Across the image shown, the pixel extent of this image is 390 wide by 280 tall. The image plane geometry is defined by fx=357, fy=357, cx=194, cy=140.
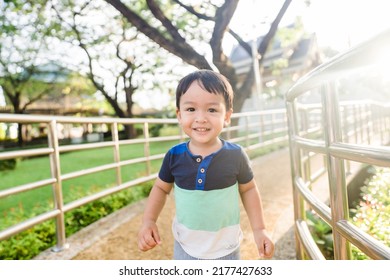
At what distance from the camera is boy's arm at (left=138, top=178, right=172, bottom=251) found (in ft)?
4.08

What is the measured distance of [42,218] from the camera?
210 cm

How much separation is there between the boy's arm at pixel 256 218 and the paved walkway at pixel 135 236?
2.75 ft

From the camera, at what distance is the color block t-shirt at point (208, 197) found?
1.20 m

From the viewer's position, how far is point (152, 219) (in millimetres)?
1285

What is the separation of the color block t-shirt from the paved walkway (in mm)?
893

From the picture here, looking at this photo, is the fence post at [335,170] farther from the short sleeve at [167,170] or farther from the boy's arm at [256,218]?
the short sleeve at [167,170]

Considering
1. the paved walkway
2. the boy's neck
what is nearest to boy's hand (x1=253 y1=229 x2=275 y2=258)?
the boy's neck

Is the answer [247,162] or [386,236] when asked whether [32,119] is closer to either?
[247,162]

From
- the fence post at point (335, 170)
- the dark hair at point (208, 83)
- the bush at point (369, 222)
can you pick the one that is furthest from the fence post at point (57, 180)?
the fence post at point (335, 170)

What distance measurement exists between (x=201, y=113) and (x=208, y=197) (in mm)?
281

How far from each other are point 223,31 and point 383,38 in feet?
9.66

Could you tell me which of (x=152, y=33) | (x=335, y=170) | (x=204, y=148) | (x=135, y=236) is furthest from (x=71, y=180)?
(x=335, y=170)

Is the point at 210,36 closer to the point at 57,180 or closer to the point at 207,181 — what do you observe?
the point at 57,180

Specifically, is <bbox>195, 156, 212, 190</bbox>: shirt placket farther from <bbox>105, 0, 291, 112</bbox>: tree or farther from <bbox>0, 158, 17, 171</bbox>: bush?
<bbox>0, 158, 17, 171</bbox>: bush
